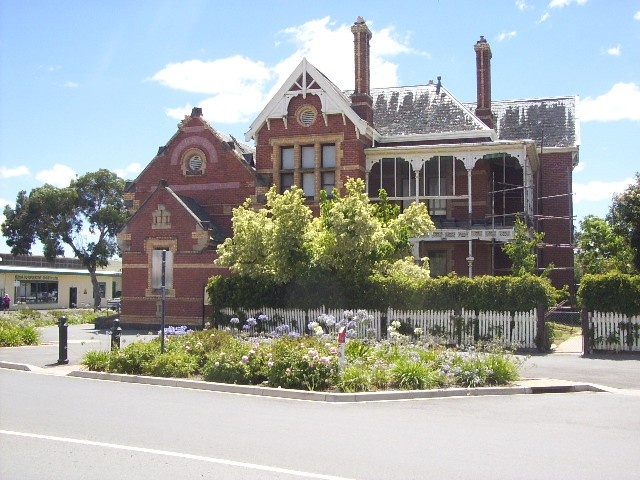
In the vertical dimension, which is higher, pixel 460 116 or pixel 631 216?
pixel 460 116

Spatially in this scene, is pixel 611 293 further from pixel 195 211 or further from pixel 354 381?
pixel 195 211

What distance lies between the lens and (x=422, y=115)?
3344 cm

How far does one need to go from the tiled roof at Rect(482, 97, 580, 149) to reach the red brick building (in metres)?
0.14

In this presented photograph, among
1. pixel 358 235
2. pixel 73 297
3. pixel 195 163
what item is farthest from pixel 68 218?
pixel 358 235

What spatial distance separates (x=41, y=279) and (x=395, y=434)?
58679 mm

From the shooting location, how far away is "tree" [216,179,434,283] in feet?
72.2

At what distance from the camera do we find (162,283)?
16.1 m

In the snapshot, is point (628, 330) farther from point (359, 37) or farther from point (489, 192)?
point (359, 37)

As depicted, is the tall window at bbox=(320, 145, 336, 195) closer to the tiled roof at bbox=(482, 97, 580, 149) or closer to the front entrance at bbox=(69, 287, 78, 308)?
the tiled roof at bbox=(482, 97, 580, 149)

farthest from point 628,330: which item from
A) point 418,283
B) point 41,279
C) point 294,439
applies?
point 41,279

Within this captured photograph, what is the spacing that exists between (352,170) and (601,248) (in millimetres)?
13516

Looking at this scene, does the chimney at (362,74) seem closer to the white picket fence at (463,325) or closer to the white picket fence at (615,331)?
the white picket fence at (463,325)

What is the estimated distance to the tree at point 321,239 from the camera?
22.0m

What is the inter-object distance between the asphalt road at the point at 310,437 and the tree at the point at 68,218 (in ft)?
150
